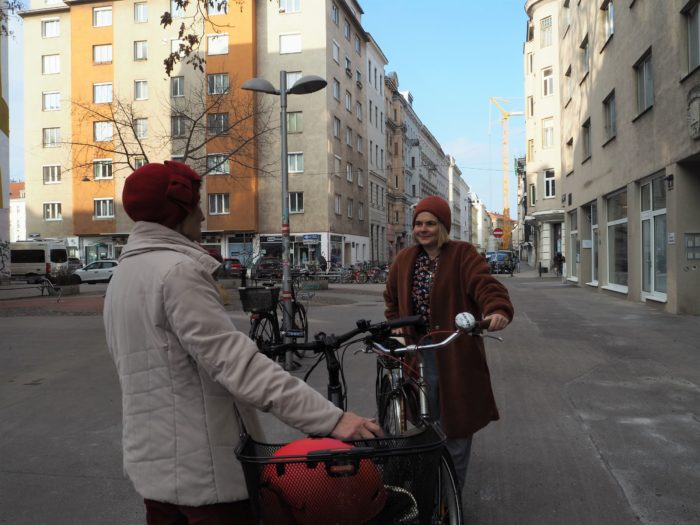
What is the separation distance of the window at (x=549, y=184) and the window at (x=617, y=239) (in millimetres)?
21630

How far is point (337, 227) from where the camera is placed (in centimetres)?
4553

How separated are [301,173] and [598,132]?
2620 centimetres

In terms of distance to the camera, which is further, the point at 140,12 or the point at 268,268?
the point at 140,12

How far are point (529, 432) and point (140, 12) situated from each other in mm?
46822

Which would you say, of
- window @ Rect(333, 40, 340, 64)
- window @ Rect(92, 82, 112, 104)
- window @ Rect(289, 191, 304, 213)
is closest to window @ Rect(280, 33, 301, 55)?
window @ Rect(333, 40, 340, 64)

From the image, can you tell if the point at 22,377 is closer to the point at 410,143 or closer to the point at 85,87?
the point at 85,87

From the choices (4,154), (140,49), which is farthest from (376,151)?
(4,154)

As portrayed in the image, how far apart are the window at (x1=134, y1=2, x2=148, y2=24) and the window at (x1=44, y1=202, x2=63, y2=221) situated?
48.2ft

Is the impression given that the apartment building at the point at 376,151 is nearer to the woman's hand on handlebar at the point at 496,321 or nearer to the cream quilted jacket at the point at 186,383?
the woman's hand on handlebar at the point at 496,321

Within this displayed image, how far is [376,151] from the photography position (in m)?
59.4

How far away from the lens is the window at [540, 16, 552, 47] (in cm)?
3934

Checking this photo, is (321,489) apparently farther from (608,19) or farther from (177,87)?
(177,87)

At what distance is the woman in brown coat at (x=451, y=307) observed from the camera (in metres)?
3.26

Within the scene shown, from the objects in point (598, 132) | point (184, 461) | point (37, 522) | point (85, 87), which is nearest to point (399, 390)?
point (184, 461)
